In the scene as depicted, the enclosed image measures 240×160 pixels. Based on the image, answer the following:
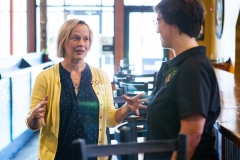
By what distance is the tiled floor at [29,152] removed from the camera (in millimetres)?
4898

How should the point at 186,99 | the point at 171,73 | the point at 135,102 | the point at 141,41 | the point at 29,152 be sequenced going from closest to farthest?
the point at 186,99
the point at 171,73
the point at 135,102
the point at 29,152
the point at 141,41

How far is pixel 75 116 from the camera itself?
1947mm

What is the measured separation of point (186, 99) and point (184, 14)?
1.04ft

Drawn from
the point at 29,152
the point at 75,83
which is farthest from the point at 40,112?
the point at 29,152

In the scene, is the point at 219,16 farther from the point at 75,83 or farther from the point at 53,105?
the point at 53,105

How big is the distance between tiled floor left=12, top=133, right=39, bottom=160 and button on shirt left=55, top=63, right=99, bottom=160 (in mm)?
3056

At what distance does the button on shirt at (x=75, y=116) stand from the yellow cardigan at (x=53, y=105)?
0.02 meters

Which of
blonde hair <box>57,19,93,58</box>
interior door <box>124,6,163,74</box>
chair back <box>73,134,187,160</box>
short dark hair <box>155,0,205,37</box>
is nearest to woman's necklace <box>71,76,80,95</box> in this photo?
blonde hair <box>57,19,93,58</box>

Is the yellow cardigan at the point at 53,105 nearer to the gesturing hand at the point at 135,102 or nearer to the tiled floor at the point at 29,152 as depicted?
the gesturing hand at the point at 135,102

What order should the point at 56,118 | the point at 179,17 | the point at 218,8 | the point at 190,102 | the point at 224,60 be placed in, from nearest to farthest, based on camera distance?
the point at 190,102 → the point at 179,17 → the point at 56,118 → the point at 224,60 → the point at 218,8

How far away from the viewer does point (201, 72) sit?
1.37 metres

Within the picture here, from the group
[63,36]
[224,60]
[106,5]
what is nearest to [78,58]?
[63,36]

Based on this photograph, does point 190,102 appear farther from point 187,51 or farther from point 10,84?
point 10,84

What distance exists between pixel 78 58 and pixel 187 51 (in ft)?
2.39
